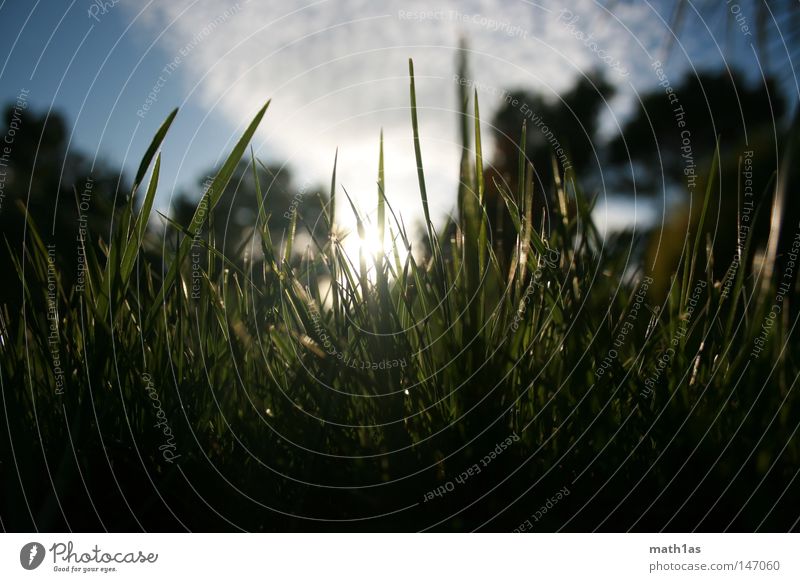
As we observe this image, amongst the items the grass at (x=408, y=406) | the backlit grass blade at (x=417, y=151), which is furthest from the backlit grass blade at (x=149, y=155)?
the backlit grass blade at (x=417, y=151)

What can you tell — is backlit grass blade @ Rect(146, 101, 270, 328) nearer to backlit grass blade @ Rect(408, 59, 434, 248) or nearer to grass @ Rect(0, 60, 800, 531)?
grass @ Rect(0, 60, 800, 531)

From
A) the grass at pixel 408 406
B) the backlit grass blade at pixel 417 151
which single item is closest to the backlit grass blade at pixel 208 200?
the grass at pixel 408 406

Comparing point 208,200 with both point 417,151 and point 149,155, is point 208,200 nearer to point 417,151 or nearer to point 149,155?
point 149,155

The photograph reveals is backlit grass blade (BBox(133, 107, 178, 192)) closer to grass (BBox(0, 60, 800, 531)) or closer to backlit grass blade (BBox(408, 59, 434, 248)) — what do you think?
grass (BBox(0, 60, 800, 531))

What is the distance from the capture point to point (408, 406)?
463 millimetres

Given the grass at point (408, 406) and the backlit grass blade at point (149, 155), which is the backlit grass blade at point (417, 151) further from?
the backlit grass blade at point (149, 155)

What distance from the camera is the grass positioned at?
17.2 inches

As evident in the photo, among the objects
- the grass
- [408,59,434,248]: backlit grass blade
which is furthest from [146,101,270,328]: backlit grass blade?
[408,59,434,248]: backlit grass blade

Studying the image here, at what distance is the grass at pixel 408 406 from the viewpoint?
0.44 metres

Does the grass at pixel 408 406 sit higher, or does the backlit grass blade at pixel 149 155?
the backlit grass blade at pixel 149 155

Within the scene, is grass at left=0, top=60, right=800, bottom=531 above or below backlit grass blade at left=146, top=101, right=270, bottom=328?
below

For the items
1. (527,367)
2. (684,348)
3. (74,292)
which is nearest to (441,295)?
(527,367)

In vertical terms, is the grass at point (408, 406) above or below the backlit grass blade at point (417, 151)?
below

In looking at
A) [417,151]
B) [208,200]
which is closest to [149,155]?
[208,200]
